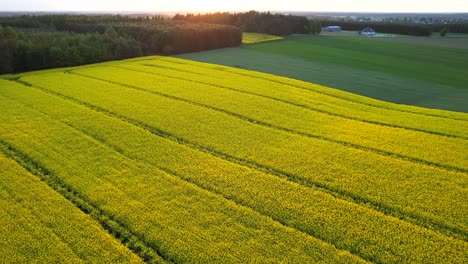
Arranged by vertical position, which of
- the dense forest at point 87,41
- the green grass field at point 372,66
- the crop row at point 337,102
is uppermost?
the dense forest at point 87,41

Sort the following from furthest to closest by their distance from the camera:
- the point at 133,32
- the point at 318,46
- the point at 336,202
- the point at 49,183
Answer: the point at 318,46 < the point at 133,32 < the point at 49,183 < the point at 336,202

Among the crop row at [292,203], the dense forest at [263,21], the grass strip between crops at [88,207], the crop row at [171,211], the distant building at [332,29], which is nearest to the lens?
the crop row at [171,211]

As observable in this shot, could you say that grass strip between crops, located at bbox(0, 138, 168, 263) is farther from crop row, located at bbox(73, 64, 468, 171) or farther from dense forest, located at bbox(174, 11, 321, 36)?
dense forest, located at bbox(174, 11, 321, 36)

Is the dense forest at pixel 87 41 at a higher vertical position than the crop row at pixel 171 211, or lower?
higher

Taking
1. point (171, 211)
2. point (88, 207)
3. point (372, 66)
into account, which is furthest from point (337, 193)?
point (372, 66)

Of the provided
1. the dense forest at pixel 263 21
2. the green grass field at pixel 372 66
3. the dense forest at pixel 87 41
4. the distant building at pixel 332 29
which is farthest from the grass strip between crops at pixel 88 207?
the distant building at pixel 332 29

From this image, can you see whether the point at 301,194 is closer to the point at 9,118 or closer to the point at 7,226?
the point at 7,226

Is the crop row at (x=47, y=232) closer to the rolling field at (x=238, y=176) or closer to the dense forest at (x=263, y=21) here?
the rolling field at (x=238, y=176)

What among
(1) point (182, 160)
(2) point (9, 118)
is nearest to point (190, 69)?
(2) point (9, 118)
